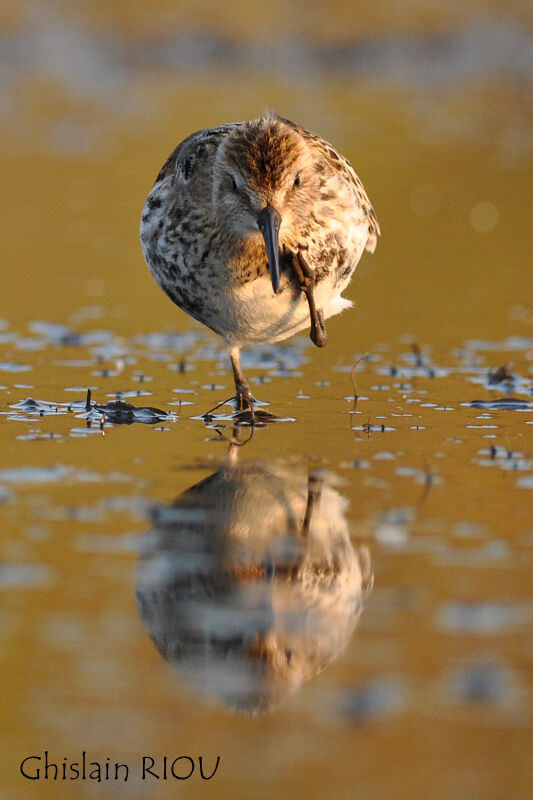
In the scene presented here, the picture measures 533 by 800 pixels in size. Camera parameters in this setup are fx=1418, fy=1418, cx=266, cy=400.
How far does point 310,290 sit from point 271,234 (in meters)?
0.68

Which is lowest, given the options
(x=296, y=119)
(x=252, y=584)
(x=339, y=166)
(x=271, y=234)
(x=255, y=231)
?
(x=252, y=584)

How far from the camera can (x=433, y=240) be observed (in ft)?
43.4

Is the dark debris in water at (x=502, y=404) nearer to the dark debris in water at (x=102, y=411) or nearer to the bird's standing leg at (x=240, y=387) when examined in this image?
the bird's standing leg at (x=240, y=387)

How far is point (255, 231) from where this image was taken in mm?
6598

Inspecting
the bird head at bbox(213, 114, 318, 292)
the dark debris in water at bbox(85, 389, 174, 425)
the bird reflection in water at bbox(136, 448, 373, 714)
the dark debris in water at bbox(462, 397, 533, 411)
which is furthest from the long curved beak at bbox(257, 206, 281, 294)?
the dark debris in water at bbox(462, 397, 533, 411)

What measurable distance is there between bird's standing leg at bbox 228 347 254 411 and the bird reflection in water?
165cm

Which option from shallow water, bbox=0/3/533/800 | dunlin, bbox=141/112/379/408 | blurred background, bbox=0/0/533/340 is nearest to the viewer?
shallow water, bbox=0/3/533/800

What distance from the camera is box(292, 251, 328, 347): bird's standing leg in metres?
6.77

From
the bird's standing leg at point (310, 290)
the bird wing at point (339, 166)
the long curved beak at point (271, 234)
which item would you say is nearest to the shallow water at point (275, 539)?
the bird's standing leg at point (310, 290)

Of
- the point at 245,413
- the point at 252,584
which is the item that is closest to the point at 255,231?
the point at 245,413

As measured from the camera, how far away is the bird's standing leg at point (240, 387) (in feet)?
23.8

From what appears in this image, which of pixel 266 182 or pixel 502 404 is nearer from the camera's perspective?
pixel 266 182

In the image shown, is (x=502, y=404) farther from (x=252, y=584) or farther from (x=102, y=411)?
(x=252, y=584)

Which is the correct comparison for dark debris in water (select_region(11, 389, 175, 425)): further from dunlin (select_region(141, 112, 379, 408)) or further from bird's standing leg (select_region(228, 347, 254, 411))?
dunlin (select_region(141, 112, 379, 408))
